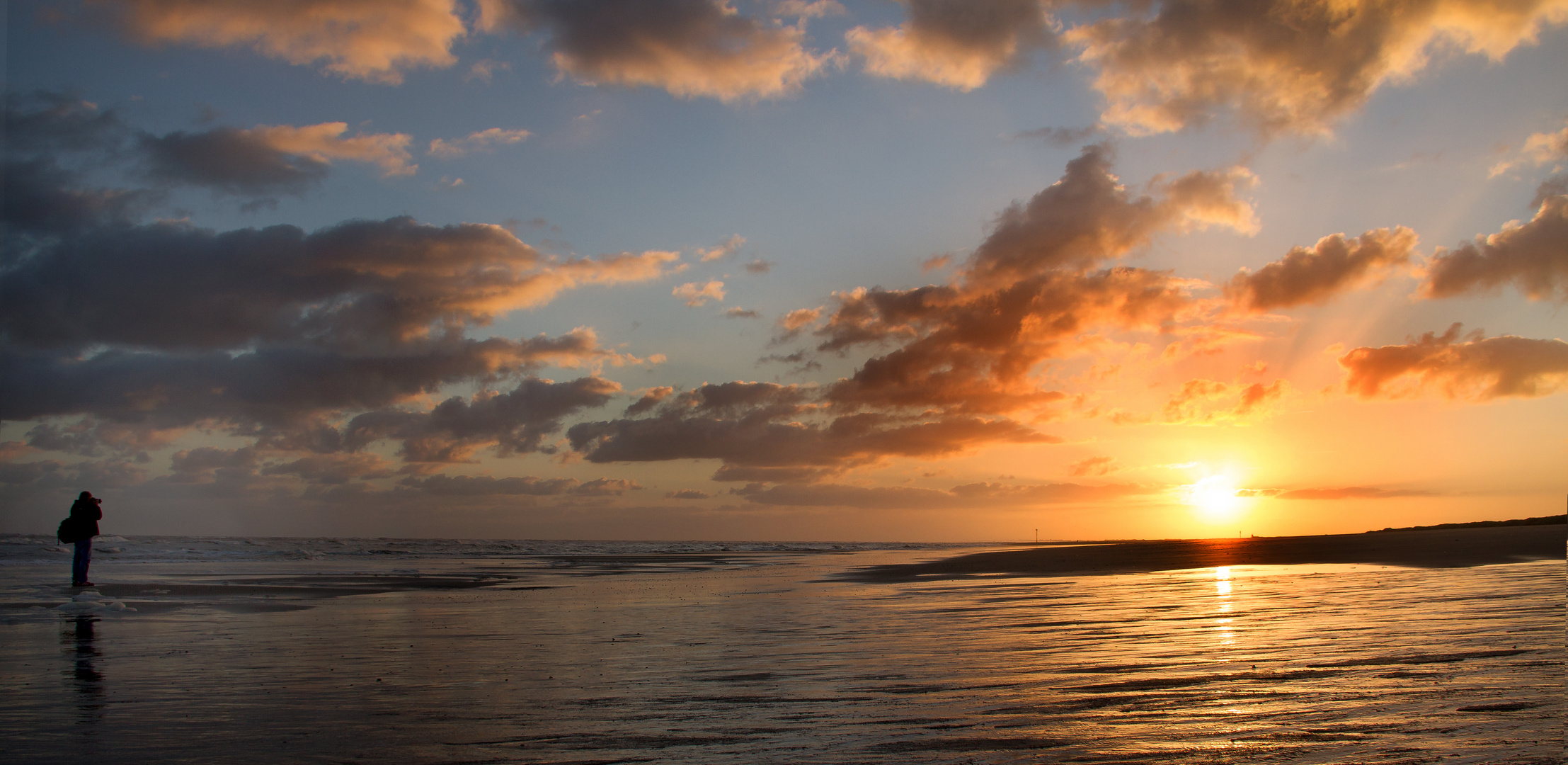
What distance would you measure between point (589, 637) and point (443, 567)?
29.7 metres

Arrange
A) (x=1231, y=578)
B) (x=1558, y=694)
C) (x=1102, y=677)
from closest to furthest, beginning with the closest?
(x=1558, y=694), (x=1102, y=677), (x=1231, y=578)

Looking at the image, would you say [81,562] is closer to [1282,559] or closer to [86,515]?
[86,515]

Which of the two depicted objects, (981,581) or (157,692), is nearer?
(157,692)

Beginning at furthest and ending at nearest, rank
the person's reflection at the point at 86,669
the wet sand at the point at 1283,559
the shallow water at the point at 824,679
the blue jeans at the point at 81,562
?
the wet sand at the point at 1283,559, the blue jeans at the point at 81,562, the person's reflection at the point at 86,669, the shallow water at the point at 824,679

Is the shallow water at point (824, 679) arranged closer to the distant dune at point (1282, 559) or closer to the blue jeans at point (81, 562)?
the blue jeans at point (81, 562)

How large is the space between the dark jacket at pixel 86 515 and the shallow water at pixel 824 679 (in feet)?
16.1

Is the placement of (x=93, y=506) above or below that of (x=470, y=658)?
above

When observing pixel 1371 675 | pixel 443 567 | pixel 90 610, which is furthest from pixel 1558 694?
pixel 443 567

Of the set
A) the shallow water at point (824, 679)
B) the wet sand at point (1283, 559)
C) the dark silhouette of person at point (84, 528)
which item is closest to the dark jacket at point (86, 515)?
the dark silhouette of person at point (84, 528)

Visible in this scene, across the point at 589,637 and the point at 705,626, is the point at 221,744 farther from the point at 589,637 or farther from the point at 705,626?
the point at 705,626

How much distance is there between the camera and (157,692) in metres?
9.04

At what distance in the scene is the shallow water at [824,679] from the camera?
242 inches

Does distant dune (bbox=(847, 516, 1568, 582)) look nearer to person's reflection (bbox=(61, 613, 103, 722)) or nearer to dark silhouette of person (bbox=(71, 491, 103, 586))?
person's reflection (bbox=(61, 613, 103, 722))

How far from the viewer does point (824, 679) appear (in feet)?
30.0
